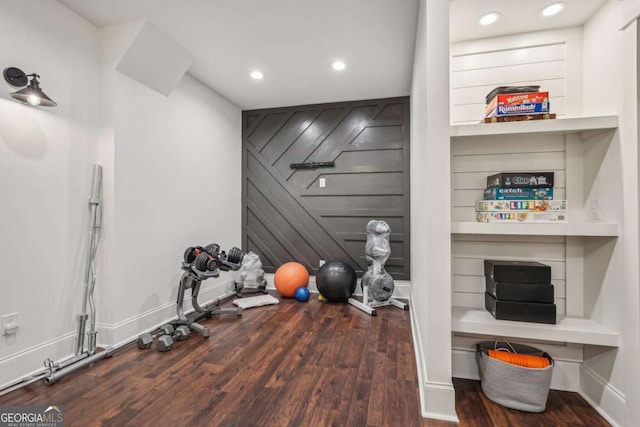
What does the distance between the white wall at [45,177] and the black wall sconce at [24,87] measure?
2.9 inches

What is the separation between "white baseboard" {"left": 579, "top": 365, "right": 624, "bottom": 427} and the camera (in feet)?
5.08

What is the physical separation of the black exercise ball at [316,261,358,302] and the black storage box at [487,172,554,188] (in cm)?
230

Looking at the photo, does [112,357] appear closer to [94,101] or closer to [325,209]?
[94,101]

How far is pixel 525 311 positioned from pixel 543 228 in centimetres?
51

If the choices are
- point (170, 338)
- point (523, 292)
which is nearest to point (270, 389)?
point (170, 338)

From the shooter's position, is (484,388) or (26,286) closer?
(484,388)

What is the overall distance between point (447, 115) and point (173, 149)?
9.19 ft

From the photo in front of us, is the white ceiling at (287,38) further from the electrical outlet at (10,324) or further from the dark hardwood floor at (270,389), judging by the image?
the dark hardwood floor at (270,389)

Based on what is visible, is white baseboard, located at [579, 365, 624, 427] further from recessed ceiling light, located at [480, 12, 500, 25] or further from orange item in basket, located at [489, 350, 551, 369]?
recessed ceiling light, located at [480, 12, 500, 25]

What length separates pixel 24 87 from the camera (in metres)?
1.99

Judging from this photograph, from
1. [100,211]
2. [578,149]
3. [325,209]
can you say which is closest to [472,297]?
[578,149]

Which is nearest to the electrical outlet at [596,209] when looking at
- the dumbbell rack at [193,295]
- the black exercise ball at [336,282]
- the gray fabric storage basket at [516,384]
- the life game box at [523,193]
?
the life game box at [523,193]

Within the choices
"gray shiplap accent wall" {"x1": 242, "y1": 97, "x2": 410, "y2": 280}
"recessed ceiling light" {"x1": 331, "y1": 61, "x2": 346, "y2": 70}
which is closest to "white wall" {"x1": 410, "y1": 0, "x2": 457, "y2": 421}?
"recessed ceiling light" {"x1": 331, "y1": 61, "x2": 346, "y2": 70}

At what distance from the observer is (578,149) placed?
186cm
